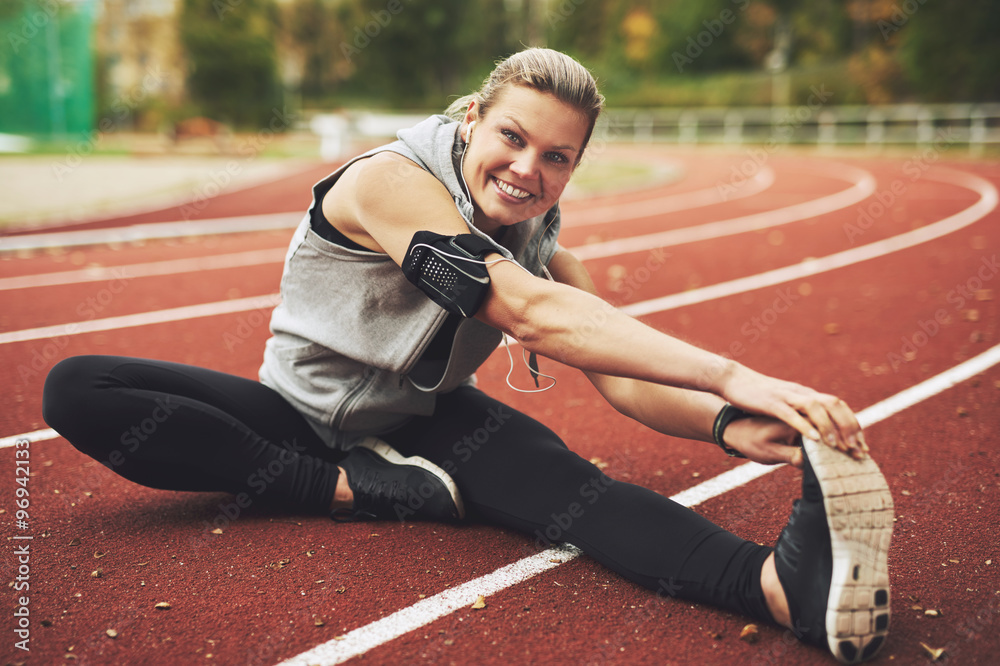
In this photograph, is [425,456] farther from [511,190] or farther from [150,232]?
[150,232]

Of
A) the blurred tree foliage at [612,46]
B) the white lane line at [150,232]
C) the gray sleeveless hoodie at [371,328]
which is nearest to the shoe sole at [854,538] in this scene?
the gray sleeveless hoodie at [371,328]

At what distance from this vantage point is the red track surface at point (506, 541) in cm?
224

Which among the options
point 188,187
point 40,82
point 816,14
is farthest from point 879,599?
point 816,14

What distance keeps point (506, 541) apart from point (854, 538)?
116 centimetres

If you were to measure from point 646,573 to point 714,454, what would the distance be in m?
1.36

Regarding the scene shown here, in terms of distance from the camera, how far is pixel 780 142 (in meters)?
28.5

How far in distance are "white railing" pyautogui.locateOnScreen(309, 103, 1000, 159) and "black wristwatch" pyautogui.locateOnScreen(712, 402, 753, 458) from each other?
674 inches

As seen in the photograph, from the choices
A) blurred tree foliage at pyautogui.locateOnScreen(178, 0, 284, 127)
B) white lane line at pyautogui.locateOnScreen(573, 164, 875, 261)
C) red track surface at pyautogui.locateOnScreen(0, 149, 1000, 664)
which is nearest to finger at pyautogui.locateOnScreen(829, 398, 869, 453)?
red track surface at pyautogui.locateOnScreen(0, 149, 1000, 664)

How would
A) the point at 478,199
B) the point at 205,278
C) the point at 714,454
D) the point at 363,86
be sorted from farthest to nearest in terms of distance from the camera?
the point at 363,86
the point at 205,278
the point at 714,454
the point at 478,199

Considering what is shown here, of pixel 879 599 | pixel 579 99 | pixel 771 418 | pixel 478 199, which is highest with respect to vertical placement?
pixel 579 99

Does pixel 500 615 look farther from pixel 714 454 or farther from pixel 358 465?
pixel 714 454

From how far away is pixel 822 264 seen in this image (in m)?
8.12

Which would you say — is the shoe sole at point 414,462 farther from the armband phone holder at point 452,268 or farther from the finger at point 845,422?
the finger at point 845,422

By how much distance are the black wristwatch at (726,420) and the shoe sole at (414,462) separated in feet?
3.07
